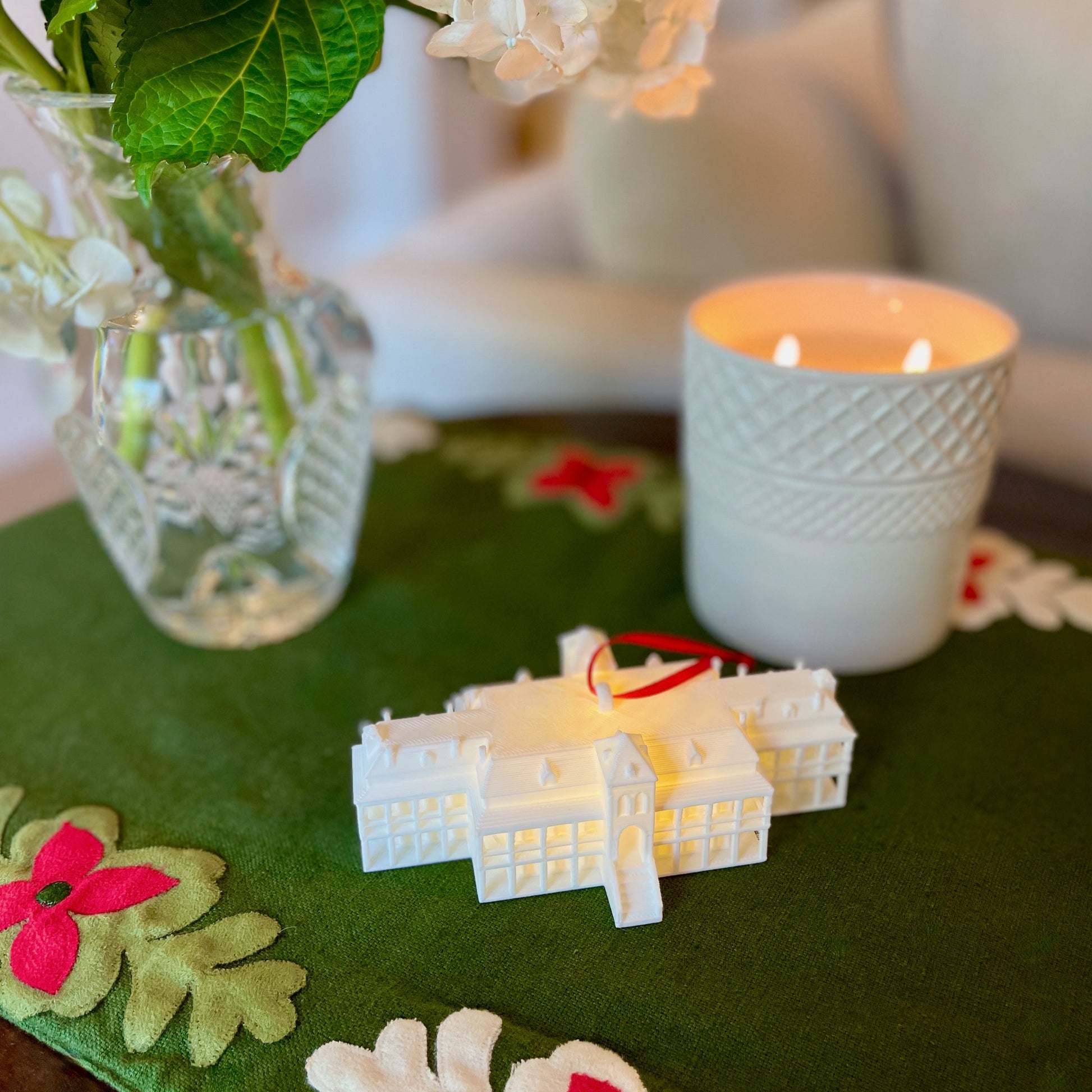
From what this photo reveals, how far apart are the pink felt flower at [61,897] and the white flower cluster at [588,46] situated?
383 millimetres

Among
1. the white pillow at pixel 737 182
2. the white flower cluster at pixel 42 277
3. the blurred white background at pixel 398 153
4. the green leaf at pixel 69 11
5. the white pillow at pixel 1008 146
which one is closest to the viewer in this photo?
the green leaf at pixel 69 11

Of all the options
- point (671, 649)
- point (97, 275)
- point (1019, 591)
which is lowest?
point (1019, 591)

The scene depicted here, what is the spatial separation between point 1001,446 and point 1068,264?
193 mm

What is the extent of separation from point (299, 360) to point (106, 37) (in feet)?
0.67

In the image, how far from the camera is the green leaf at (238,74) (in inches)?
15.3

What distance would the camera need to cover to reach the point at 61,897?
1.49 feet

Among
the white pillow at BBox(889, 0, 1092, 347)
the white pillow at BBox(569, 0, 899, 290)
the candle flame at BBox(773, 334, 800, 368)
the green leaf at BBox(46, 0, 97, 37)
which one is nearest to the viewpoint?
the green leaf at BBox(46, 0, 97, 37)

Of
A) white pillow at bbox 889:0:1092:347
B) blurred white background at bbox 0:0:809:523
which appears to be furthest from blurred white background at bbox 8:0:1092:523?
blurred white background at bbox 0:0:809:523

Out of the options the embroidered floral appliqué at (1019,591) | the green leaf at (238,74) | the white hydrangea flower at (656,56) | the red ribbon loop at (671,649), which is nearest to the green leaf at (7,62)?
the green leaf at (238,74)

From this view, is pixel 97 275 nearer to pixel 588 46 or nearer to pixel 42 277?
pixel 42 277

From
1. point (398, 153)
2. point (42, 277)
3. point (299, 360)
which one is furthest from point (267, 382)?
point (398, 153)

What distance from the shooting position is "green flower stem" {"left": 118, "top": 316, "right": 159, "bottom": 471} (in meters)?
0.54

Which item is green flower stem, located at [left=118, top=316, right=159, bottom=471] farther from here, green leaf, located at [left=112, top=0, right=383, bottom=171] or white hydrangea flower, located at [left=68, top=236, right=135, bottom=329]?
green leaf, located at [left=112, top=0, right=383, bottom=171]

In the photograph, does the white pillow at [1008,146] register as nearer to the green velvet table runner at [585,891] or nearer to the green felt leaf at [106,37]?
the green velvet table runner at [585,891]
